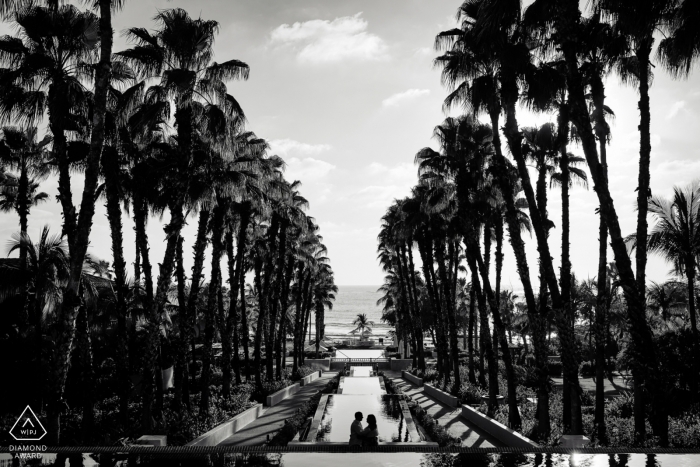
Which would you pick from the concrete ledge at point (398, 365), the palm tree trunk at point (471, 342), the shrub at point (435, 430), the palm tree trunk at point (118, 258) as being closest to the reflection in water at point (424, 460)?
the shrub at point (435, 430)

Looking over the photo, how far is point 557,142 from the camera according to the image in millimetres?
18234

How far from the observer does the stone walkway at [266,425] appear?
17.4 meters

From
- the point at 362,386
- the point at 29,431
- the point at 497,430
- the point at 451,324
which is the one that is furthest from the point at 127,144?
the point at 362,386

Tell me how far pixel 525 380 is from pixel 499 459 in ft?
85.5

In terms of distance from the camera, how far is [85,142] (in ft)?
55.2

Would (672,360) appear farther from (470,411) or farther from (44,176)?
(44,176)

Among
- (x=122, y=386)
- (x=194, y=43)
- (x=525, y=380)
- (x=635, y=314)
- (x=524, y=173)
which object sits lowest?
(x=525, y=380)

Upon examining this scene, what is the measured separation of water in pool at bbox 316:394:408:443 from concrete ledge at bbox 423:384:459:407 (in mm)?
2669

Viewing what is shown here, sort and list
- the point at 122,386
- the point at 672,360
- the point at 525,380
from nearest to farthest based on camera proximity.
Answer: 1. the point at 122,386
2. the point at 672,360
3. the point at 525,380

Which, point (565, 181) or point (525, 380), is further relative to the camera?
point (525, 380)

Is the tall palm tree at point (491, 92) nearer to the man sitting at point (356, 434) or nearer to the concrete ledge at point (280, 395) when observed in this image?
the man sitting at point (356, 434)

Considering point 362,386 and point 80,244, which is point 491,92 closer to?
point 80,244

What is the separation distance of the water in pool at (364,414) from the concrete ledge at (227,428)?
304 cm

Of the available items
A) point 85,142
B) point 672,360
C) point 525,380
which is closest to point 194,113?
point 85,142
